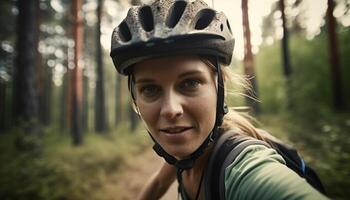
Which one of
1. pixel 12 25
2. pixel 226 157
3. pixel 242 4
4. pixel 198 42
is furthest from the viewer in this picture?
pixel 12 25

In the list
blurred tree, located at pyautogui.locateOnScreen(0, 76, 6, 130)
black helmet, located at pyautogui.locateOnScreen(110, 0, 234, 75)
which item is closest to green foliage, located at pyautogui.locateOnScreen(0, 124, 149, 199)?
black helmet, located at pyautogui.locateOnScreen(110, 0, 234, 75)

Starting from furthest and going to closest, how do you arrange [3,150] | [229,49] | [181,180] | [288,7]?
1. [288,7]
2. [3,150]
3. [181,180]
4. [229,49]

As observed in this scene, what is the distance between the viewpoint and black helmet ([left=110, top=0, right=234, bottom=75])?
1.71 m

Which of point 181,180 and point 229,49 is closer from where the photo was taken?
point 229,49

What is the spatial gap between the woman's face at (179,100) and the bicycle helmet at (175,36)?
0.25 ft

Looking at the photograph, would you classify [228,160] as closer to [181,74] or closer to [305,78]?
[181,74]

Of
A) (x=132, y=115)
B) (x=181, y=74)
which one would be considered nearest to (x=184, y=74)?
(x=181, y=74)

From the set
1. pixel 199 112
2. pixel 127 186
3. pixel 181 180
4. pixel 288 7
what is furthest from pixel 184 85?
pixel 288 7

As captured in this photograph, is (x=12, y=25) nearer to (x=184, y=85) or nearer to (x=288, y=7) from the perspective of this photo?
(x=288, y=7)

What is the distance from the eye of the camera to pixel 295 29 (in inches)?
827

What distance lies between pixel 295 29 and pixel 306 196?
23228 mm

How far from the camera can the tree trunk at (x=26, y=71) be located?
840 centimetres

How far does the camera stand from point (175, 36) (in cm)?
170

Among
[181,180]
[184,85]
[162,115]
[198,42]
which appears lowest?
[181,180]
